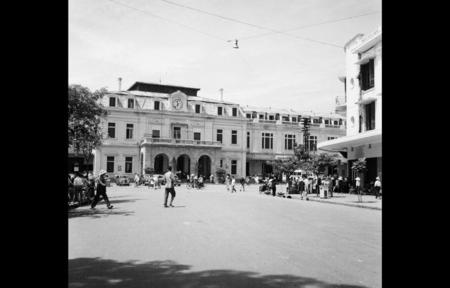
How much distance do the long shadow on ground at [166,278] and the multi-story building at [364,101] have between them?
65.2 ft

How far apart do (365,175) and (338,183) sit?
335cm

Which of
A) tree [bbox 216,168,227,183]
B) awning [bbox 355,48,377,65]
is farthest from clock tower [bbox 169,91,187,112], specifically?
awning [bbox 355,48,377,65]

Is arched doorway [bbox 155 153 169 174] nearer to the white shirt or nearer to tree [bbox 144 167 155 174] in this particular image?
tree [bbox 144 167 155 174]

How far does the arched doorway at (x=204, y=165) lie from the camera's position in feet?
182

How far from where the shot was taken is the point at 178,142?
168 feet

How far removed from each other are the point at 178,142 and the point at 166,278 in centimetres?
4608

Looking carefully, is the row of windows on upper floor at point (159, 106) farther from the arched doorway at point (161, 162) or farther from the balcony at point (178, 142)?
the arched doorway at point (161, 162)

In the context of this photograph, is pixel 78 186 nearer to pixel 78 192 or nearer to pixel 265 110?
pixel 78 192

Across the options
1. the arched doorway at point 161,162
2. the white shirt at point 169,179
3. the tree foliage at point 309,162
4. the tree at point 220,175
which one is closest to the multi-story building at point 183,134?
the arched doorway at point 161,162

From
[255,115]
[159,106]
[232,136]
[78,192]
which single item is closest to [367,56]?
[78,192]

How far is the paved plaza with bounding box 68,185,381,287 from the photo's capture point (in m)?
5.48
